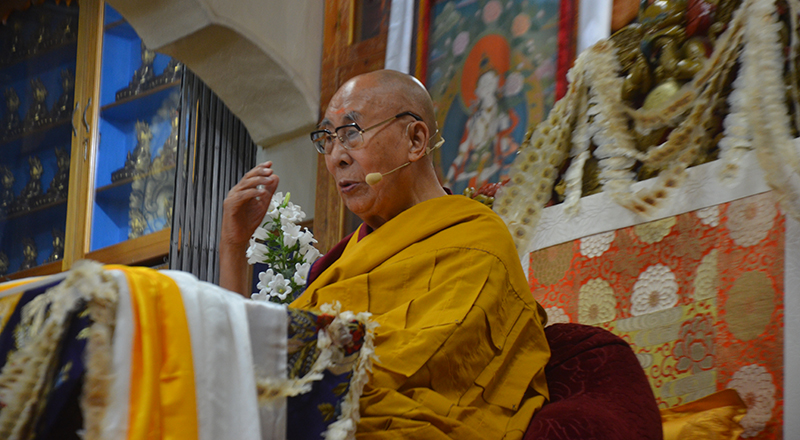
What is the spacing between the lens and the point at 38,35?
6.26 meters

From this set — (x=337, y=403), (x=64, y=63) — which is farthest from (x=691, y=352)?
(x=64, y=63)

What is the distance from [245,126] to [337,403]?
3.57 m

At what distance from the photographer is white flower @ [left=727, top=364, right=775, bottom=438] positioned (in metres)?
2.34

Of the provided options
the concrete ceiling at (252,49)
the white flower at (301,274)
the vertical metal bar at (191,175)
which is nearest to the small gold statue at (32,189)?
the vertical metal bar at (191,175)

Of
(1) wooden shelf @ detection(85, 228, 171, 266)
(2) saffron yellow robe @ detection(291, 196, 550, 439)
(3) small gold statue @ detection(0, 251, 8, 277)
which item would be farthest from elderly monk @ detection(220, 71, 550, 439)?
(3) small gold statue @ detection(0, 251, 8, 277)

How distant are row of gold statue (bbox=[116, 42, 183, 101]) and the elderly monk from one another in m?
3.36

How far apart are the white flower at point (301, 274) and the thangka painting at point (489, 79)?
118 centimetres

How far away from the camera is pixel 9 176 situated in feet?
20.4

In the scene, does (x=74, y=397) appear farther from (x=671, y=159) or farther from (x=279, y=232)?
(x=671, y=159)

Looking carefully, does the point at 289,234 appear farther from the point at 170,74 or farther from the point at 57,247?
the point at 57,247

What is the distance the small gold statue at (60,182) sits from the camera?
580cm

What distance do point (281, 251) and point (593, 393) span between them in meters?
1.09

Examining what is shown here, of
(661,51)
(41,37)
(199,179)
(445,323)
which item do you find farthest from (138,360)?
(41,37)

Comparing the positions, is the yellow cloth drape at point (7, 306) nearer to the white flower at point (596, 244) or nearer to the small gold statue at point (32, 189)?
the white flower at point (596, 244)
